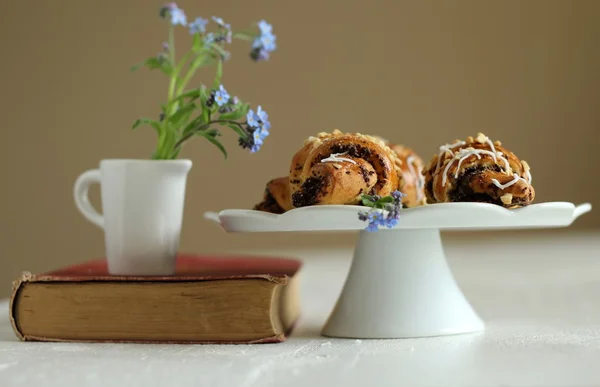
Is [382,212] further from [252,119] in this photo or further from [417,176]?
[417,176]

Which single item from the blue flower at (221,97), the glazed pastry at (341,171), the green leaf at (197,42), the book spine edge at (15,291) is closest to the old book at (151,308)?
the book spine edge at (15,291)

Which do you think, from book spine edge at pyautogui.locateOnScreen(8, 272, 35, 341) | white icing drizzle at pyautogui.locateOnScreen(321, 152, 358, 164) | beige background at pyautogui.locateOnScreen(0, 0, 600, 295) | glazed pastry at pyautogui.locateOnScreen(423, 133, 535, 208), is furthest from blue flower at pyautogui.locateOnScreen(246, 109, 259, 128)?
beige background at pyautogui.locateOnScreen(0, 0, 600, 295)

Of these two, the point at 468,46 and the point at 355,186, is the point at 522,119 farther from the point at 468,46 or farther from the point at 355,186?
the point at 355,186

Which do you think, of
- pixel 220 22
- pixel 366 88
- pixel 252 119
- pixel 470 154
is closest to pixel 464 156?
pixel 470 154

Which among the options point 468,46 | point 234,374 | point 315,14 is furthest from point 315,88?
point 234,374

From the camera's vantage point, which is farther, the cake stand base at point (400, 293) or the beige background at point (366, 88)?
the beige background at point (366, 88)

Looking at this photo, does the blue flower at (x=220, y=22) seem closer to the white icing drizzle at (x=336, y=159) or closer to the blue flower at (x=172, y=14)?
the blue flower at (x=172, y=14)

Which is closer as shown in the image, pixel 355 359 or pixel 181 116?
pixel 355 359
